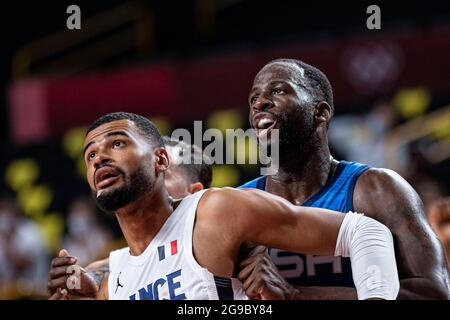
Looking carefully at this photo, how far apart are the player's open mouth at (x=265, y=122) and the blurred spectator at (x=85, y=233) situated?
5476mm

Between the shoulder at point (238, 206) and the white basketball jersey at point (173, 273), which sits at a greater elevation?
the shoulder at point (238, 206)

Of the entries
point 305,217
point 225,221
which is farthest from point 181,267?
point 305,217

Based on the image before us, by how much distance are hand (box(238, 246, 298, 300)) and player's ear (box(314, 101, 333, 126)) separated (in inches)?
34.5

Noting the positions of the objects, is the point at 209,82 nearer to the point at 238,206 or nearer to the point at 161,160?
the point at 161,160

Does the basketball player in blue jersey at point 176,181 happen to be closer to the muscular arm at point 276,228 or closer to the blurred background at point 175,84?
the muscular arm at point 276,228

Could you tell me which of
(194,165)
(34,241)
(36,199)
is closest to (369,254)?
(194,165)

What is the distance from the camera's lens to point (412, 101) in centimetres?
923

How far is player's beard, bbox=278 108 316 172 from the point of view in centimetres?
443

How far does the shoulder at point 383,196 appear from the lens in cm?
413

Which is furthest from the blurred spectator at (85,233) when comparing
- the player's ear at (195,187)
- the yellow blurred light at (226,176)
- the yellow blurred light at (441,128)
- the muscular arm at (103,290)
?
the muscular arm at (103,290)

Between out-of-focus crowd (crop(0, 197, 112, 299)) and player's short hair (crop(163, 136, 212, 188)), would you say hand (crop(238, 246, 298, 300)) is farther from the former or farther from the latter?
out-of-focus crowd (crop(0, 197, 112, 299))

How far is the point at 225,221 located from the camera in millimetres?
3914

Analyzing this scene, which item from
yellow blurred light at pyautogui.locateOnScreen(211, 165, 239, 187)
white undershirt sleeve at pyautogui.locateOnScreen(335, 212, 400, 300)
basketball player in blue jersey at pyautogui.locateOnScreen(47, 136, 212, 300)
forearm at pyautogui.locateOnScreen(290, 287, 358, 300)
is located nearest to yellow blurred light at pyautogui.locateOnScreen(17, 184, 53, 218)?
yellow blurred light at pyautogui.locateOnScreen(211, 165, 239, 187)
